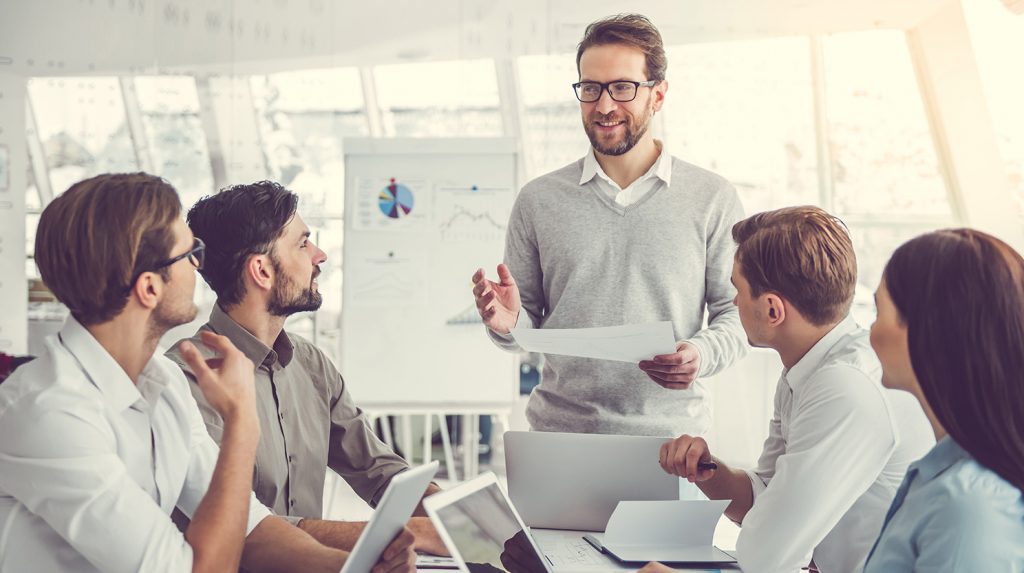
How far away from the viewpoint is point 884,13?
6.00 metres

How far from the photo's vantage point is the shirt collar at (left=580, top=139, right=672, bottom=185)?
7.18 ft

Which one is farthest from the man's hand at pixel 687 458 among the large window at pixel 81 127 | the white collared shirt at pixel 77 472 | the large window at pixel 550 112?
the large window at pixel 81 127

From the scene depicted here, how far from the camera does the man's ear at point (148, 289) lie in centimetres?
133

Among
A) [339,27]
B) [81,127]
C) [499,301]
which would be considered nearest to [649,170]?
[499,301]

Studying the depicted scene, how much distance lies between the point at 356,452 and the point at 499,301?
0.44 m

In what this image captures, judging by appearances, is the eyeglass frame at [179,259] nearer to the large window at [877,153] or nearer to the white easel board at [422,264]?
the white easel board at [422,264]

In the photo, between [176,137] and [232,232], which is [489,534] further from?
[176,137]

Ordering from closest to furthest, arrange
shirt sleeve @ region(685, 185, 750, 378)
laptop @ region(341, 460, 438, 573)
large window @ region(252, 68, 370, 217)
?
1. laptop @ region(341, 460, 438, 573)
2. shirt sleeve @ region(685, 185, 750, 378)
3. large window @ region(252, 68, 370, 217)

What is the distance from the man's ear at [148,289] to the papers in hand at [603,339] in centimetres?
56

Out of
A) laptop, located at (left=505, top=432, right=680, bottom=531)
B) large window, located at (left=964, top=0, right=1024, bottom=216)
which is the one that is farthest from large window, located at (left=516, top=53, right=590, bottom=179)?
laptop, located at (left=505, top=432, right=680, bottom=531)

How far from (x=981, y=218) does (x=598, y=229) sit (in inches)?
187

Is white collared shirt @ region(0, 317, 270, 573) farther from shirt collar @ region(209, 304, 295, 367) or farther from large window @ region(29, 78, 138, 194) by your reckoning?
large window @ region(29, 78, 138, 194)

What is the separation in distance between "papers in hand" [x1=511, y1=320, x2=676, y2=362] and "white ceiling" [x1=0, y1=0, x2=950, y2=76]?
439cm

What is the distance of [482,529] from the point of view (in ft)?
4.23
